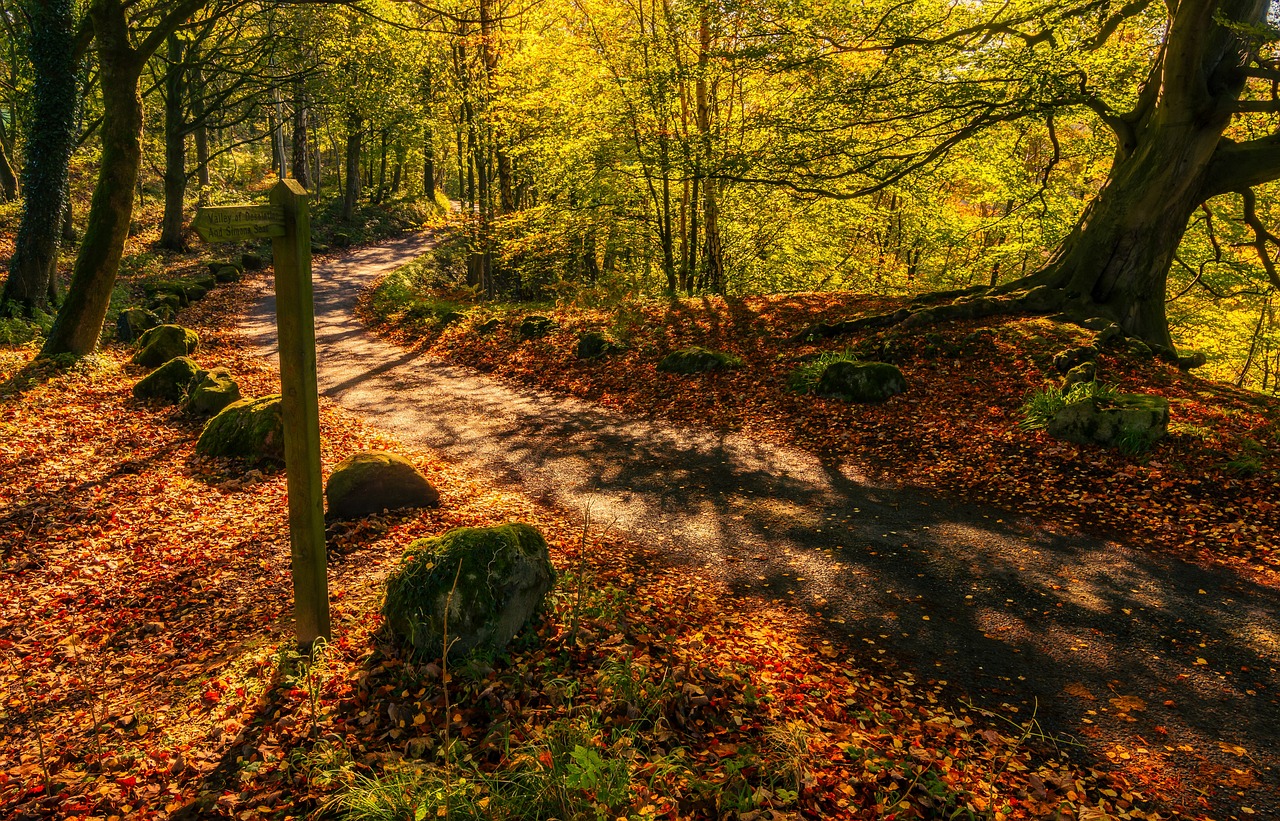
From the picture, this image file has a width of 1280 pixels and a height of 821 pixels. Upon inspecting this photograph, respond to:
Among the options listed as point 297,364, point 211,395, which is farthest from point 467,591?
point 211,395

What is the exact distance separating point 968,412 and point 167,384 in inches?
501

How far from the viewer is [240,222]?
3.96 m

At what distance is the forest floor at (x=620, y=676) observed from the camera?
350 cm

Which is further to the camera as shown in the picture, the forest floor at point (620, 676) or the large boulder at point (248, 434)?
the large boulder at point (248, 434)

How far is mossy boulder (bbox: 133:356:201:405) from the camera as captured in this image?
10266mm

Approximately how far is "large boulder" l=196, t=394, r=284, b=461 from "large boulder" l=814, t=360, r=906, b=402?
27.4 feet

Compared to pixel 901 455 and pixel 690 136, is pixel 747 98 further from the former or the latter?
pixel 901 455

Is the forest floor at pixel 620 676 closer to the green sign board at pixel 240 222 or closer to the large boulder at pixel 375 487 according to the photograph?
the large boulder at pixel 375 487

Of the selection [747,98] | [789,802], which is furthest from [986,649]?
[747,98]

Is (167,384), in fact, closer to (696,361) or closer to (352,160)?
(696,361)

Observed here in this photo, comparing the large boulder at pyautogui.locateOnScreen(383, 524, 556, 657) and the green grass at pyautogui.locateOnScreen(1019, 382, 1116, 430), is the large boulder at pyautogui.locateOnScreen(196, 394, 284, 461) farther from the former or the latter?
the green grass at pyautogui.locateOnScreen(1019, 382, 1116, 430)

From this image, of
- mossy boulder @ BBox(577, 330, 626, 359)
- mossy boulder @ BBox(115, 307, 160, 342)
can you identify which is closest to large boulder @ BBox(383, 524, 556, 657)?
mossy boulder @ BBox(577, 330, 626, 359)

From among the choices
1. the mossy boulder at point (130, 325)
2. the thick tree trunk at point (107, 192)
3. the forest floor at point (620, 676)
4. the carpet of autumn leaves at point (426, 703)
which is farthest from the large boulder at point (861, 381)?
the mossy boulder at point (130, 325)

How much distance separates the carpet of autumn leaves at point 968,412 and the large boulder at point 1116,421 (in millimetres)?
195
